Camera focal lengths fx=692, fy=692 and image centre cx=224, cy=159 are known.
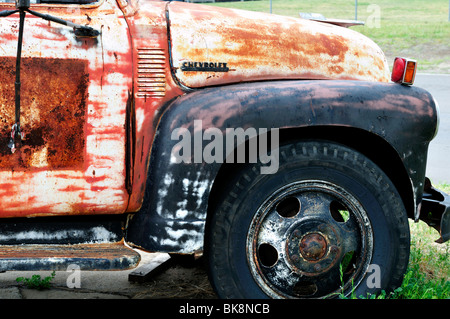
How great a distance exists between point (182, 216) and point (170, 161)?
0.80ft

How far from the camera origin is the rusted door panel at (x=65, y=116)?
2947 mm

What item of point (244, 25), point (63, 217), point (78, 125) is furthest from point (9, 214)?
point (244, 25)

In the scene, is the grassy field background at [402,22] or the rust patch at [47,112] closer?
the rust patch at [47,112]

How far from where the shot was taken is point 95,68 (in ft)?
9.82

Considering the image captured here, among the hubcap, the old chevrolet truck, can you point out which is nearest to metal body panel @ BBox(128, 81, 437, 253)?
the old chevrolet truck

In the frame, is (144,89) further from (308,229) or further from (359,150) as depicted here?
(359,150)

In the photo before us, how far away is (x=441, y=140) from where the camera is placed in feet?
29.2

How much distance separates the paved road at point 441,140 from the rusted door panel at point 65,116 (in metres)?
4.43

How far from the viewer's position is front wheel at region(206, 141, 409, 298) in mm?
3086

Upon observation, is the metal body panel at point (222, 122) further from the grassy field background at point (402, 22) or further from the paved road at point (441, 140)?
the grassy field background at point (402, 22)

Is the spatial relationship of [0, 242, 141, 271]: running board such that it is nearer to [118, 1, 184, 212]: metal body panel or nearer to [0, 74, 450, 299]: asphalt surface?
[118, 1, 184, 212]: metal body panel

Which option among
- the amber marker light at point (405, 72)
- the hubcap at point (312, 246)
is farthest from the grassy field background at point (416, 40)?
the amber marker light at point (405, 72)
